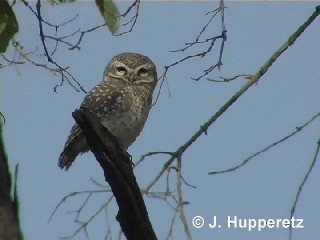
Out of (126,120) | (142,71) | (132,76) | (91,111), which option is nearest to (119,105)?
(126,120)

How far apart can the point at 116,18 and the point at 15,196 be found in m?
0.68

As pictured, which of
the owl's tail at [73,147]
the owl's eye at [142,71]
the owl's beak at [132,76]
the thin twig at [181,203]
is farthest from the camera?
the owl's eye at [142,71]

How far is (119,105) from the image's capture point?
4.77 meters

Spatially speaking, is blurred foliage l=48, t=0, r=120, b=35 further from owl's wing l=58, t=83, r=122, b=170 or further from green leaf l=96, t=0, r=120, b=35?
owl's wing l=58, t=83, r=122, b=170

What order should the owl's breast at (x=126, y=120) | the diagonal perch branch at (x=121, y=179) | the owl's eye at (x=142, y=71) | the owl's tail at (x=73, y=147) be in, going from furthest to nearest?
the owl's eye at (x=142, y=71), the owl's breast at (x=126, y=120), the owl's tail at (x=73, y=147), the diagonal perch branch at (x=121, y=179)

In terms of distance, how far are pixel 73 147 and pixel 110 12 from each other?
2913 millimetres

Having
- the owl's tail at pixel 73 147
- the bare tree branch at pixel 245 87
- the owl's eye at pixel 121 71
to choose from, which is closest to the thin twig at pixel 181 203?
the bare tree branch at pixel 245 87

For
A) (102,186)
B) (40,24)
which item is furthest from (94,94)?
(40,24)

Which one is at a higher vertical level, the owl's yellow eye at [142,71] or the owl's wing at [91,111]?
the owl's yellow eye at [142,71]

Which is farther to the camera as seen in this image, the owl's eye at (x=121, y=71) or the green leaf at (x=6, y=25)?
the owl's eye at (x=121, y=71)

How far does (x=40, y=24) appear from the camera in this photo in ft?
7.64

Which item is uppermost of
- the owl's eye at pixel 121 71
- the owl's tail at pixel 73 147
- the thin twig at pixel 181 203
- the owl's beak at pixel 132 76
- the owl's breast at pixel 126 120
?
the owl's eye at pixel 121 71

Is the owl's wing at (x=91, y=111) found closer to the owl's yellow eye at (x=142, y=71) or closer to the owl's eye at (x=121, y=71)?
the owl's eye at (x=121, y=71)

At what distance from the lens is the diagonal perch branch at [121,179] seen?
6.53ft
